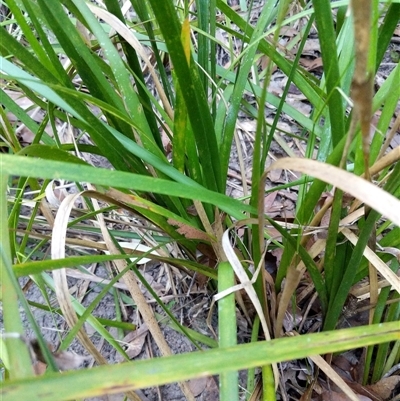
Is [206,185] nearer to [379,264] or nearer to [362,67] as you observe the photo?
[379,264]

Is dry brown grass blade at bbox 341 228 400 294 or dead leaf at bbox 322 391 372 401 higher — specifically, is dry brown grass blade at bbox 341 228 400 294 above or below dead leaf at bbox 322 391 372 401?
above

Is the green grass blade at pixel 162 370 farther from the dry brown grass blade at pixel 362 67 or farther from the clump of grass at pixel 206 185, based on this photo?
the dry brown grass blade at pixel 362 67

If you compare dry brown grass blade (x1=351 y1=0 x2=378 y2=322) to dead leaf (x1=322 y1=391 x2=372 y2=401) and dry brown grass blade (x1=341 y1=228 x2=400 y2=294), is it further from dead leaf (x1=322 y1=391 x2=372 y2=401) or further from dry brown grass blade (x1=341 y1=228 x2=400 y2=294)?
dead leaf (x1=322 y1=391 x2=372 y2=401)

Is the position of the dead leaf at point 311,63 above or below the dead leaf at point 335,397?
above

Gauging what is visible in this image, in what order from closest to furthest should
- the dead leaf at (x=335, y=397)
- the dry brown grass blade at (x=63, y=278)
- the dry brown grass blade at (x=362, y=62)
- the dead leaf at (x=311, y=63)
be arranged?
the dry brown grass blade at (x=362, y=62)
the dry brown grass blade at (x=63, y=278)
the dead leaf at (x=335, y=397)
the dead leaf at (x=311, y=63)

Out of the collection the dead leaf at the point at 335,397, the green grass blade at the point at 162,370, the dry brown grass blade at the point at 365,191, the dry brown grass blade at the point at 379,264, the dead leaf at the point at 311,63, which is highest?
the dead leaf at the point at 311,63

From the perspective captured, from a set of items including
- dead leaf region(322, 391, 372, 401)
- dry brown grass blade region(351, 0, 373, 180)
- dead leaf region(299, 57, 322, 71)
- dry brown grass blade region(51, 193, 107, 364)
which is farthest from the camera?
dead leaf region(299, 57, 322, 71)

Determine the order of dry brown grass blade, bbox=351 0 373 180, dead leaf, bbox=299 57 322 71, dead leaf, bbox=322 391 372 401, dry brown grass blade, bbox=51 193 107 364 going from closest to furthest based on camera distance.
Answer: dry brown grass blade, bbox=351 0 373 180 < dry brown grass blade, bbox=51 193 107 364 < dead leaf, bbox=322 391 372 401 < dead leaf, bbox=299 57 322 71

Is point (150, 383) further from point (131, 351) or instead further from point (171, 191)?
point (131, 351)

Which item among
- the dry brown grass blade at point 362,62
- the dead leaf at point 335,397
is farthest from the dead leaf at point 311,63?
the dry brown grass blade at point 362,62

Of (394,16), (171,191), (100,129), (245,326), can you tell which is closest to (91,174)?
(171,191)

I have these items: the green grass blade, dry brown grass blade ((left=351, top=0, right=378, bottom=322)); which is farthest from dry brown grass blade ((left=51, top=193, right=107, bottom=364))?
dry brown grass blade ((left=351, top=0, right=378, bottom=322))
